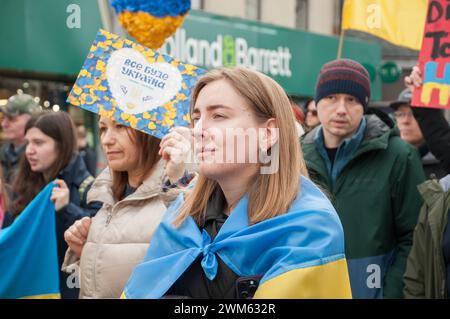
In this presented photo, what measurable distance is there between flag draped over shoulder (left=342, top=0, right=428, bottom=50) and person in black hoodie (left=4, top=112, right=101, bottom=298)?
2.17m

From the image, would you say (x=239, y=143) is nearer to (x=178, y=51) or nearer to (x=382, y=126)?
(x=382, y=126)

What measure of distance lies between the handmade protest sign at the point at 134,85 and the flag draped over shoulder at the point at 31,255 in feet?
3.52

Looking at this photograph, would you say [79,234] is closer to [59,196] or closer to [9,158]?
[59,196]

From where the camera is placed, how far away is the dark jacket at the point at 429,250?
356cm

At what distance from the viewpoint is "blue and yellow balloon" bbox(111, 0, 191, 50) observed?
5.04 metres

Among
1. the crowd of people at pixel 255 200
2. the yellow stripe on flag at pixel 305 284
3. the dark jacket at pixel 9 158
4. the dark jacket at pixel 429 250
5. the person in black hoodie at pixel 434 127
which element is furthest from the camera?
the dark jacket at pixel 9 158

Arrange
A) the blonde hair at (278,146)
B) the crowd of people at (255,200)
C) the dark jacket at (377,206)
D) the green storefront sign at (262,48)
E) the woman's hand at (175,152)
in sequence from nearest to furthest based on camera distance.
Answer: the crowd of people at (255,200), the blonde hair at (278,146), the woman's hand at (175,152), the dark jacket at (377,206), the green storefront sign at (262,48)

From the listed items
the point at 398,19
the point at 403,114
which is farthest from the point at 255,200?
the point at 403,114

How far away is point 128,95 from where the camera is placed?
321cm

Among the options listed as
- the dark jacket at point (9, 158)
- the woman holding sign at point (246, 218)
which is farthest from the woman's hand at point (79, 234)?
the dark jacket at point (9, 158)

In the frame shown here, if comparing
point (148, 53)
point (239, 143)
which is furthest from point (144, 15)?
point (239, 143)

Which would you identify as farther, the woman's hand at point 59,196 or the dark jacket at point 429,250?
the woman's hand at point 59,196

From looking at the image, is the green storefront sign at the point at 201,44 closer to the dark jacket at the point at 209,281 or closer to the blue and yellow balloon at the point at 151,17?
the blue and yellow balloon at the point at 151,17
